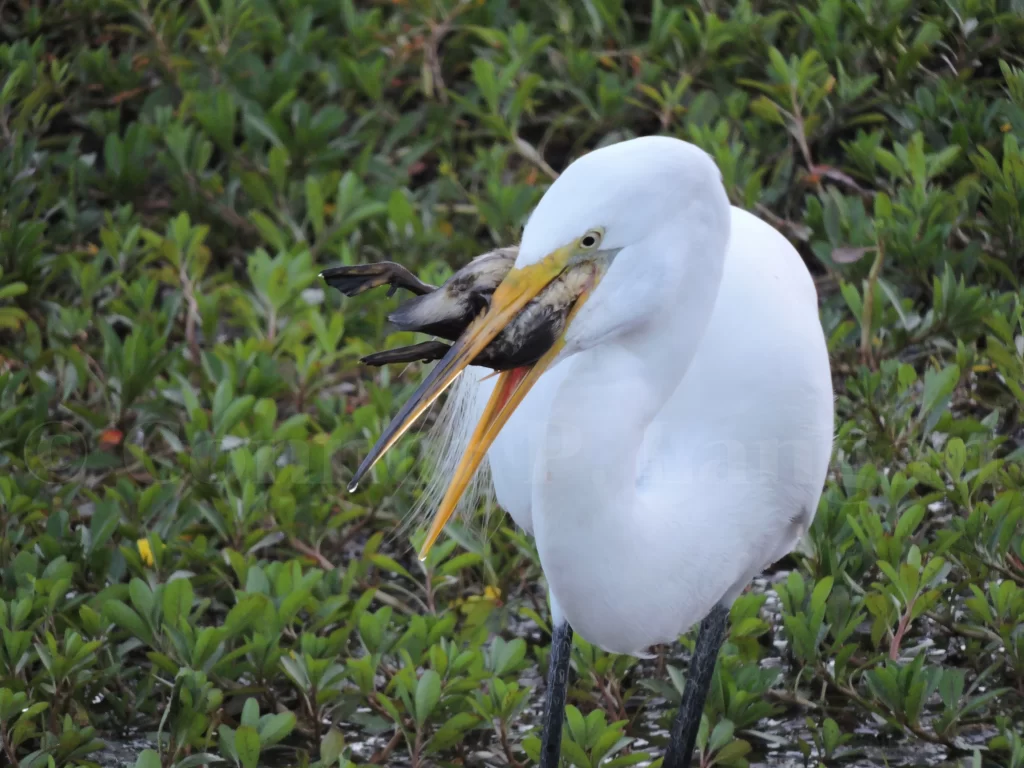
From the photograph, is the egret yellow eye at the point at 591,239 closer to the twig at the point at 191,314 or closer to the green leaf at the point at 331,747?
the green leaf at the point at 331,747

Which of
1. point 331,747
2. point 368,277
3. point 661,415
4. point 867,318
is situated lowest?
point 331,747

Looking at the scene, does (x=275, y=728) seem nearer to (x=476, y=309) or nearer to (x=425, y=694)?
(x=425, y=694)

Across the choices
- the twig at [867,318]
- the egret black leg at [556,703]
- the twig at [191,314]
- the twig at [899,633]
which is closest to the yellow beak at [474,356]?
the egret black leg at [556,703]

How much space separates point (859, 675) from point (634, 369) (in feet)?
3.23

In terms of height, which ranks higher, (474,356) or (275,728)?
(474,356)

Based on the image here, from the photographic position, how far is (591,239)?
1490mm

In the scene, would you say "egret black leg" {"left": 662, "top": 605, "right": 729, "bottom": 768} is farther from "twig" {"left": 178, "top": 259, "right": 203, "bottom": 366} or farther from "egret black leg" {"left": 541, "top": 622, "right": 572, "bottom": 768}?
"twig" {"left": 178, "top": 259, "right": 203, "bottom": 366}

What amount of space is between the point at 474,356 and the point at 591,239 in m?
0.20

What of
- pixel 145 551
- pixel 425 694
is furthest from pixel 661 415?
pixel 145 551

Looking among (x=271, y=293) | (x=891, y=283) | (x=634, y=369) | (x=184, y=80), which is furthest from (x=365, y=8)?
(x=634, y=369)

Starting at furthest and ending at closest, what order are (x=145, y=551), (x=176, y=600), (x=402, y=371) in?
(x=402, y=371) < (x=145, y=551) < (x=176, y=600)

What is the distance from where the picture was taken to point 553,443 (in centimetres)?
157

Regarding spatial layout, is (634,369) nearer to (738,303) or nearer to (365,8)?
(738,303)

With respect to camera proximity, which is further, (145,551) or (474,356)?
(145,551)
